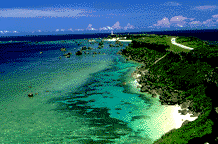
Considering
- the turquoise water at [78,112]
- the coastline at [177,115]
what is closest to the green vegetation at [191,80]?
the coastline at [177,115]

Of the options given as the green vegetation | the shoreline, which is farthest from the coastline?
the green vegetation

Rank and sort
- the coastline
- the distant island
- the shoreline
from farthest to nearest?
the coastline → the shoreline → the distant island

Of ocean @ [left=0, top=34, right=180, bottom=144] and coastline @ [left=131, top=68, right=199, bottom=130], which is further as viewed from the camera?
coastline @ [left=131, top=68, right=199, bottom=130]

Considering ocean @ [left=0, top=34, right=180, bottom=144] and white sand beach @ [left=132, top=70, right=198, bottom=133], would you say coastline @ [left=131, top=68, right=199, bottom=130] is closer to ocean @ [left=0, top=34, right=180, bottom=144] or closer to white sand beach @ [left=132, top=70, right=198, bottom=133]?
white sand beach @ [left=132, top=70, right=198, bottom=133]

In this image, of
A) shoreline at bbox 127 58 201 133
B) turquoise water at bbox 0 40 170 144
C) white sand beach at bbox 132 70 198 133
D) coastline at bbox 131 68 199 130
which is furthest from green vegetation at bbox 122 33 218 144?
turquoise water at bbox 0 40 170 144

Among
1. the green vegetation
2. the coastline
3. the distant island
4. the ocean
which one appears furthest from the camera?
the coastline

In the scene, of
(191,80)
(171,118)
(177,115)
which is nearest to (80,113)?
(171,118)

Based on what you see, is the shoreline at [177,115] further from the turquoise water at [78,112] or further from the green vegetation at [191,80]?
the turquoise water at [78,112]

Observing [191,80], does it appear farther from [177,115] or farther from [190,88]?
[177,115]

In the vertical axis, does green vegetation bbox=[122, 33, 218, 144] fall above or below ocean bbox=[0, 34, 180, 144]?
above

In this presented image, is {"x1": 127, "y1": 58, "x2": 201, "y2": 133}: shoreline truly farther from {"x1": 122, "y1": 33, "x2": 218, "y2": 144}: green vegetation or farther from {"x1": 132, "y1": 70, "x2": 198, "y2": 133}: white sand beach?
{"x1": 122, "y1": 33, "x2": 218, "y2": 144}: green vegetation

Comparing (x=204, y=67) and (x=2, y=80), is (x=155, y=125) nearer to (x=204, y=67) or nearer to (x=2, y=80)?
(x=204, y=67)

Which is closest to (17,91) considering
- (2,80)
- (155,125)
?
(2,80)
